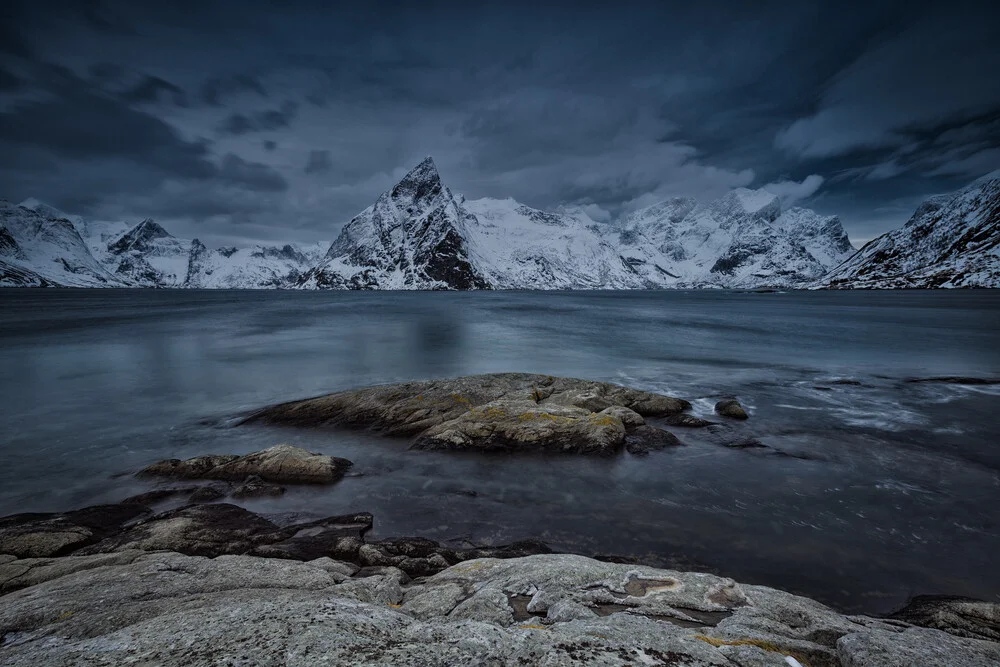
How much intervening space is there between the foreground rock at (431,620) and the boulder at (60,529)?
5.15 feet

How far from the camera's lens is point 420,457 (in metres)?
13.9

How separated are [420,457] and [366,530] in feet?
14.1

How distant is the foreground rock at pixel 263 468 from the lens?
12031 mm

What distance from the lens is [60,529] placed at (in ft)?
28.6

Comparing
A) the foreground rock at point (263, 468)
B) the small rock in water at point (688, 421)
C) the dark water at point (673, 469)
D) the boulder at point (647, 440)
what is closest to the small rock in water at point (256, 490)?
the foreground rock at point (263, 468)

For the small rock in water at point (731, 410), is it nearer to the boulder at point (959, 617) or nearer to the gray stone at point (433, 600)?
the boulder at point (959, 617)

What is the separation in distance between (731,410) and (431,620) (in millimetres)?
16364

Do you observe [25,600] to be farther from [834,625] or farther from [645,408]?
[645,408]

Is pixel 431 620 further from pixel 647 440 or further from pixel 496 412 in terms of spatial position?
pixel 647 440

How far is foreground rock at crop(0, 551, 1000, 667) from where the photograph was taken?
331cm

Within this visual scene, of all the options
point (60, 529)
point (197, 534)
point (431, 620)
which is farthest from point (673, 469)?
point (60, 529)

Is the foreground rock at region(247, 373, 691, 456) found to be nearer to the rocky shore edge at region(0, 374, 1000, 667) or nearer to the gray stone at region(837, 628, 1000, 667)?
the rocky shore edge at region(0, 374, 1000, 667)

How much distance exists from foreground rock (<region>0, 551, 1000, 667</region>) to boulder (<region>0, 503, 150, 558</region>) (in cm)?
157

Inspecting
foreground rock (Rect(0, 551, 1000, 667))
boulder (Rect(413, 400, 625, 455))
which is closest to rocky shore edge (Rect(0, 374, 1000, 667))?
foreground rock (Rect(0, 551, 1000, 667))
